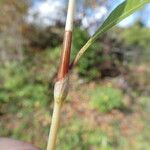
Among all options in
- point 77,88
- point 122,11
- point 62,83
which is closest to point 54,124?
point 62,83

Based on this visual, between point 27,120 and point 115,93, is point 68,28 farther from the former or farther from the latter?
point 115,93

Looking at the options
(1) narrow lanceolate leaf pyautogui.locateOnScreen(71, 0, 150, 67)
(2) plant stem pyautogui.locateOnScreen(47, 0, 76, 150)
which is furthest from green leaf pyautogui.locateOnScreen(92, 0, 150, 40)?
(2) plant stem pyautogui.locateOnScreen(47, 0, 76, 150)

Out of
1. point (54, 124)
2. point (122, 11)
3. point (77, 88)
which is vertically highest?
point (77, 88)

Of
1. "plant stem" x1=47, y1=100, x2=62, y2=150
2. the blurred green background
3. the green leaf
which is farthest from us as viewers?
the blurred green background

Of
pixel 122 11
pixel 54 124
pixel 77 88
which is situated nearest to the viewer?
pixel 54 124

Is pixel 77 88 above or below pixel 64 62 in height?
above

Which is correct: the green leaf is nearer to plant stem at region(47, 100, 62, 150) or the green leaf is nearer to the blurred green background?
plant stem at region(47, 100, 62, 150)

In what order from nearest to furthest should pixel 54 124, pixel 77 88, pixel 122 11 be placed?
pixel 54 124 < pixel 122 11 < pixel 77 88

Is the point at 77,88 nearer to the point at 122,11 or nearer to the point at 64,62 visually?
the point at 122,11
